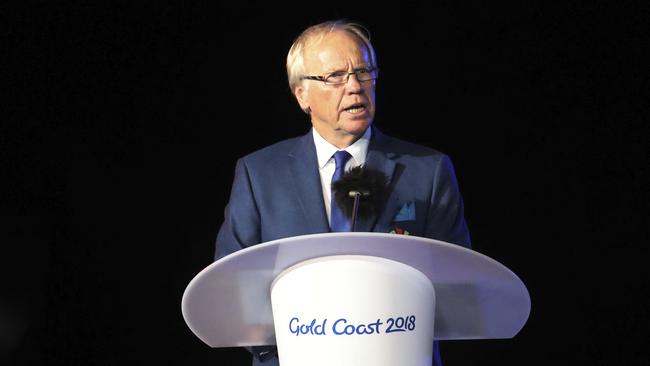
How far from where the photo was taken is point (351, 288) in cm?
137

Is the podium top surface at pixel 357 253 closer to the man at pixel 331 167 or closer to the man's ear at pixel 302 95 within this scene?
the man at pixel 331 167

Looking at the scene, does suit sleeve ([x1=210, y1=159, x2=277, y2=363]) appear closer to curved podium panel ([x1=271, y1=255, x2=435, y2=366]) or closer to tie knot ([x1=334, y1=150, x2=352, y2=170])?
tie knot ([x1=334, y1=150, x2=352, y2=170])

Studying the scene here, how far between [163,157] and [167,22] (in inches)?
16.4

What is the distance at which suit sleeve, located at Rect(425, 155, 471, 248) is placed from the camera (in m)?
2.16

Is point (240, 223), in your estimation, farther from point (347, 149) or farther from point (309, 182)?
point (347, 149)

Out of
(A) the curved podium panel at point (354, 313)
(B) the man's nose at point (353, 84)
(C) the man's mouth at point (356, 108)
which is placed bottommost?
(A) the curved podium panel at point (354, 313)

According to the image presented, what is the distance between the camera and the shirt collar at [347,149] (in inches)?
89.5

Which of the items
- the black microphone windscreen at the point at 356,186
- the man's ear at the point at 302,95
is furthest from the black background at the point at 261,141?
the black microphone windscreen at the point at 356,186

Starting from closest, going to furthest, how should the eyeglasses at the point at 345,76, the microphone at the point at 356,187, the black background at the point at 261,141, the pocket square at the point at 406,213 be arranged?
the microphone at the point at 356,187 < the pocket square at the point at 406,213 < the eyeglasses at the point at 345,76 < the black background at the point at 261,141

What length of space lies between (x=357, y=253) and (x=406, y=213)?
0.75m

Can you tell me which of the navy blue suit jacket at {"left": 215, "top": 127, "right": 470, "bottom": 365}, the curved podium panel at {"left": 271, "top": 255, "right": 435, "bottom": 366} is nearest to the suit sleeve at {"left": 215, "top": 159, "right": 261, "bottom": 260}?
the navy blue suit jacket at {"left": 215, "top": 127, "right": 470, "bottom": 365}

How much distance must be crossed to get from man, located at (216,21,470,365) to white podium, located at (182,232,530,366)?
61 centimetres

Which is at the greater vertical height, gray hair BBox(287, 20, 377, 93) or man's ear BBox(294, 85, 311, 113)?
gray hair BBox(287, 20, 377, 93)

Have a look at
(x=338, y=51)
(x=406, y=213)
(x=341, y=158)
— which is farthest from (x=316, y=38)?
(x=406, y=213)
